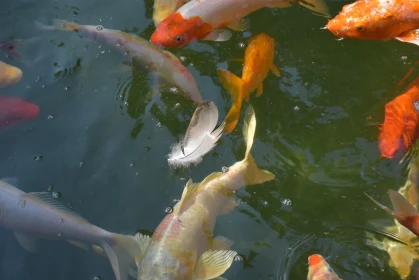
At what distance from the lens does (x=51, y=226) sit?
2.99 meters

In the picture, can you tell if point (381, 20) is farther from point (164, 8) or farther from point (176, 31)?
point (164, 8)

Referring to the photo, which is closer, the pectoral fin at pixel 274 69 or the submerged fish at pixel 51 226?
the submerged fish at pixel 51 226

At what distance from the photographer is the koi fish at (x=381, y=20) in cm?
306

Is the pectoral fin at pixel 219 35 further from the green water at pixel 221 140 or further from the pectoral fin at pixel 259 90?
the pectoral fin at pixel 259 90

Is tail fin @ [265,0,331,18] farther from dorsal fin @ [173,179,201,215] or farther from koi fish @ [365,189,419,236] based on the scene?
koi fish @ [365,189,419,236]

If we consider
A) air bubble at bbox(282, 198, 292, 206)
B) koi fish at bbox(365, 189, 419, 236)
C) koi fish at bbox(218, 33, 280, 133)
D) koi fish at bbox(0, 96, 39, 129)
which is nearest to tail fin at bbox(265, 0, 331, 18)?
koi fish at bbox(218, 33, 280, 133)

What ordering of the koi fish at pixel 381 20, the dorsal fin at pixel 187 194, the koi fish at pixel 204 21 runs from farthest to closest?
1. the koi fish at pixel 204 21
2. the koi fish at pixel 381 20
3. the dorsal fin at pixel 187 194

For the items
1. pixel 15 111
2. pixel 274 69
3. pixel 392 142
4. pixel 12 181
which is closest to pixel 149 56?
pixel 274 69

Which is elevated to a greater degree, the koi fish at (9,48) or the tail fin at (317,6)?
the koi fish at (9,48)

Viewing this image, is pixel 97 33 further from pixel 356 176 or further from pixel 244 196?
pixel 356 176

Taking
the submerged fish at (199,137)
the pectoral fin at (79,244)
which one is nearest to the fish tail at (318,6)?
the submerged fish at (199,137)

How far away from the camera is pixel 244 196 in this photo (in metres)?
3.13

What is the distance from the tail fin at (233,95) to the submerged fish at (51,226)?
3.46 ft

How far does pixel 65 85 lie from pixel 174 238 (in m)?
1.74
